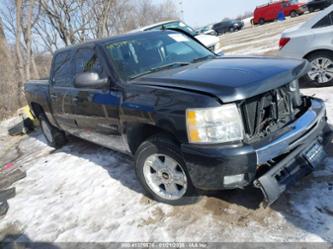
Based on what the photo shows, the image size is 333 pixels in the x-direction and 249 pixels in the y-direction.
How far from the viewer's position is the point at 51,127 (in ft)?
20.7

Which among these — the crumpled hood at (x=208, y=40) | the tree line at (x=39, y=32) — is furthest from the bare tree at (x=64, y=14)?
the crumpled hood at (x=208, y=40)

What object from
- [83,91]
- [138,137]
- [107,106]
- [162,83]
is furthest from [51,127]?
[162,83]

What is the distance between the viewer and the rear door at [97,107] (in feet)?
12.0

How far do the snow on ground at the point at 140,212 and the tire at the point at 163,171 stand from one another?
6.0 inches

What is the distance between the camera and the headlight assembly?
8.68ft

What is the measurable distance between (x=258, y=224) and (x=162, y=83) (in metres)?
1.62

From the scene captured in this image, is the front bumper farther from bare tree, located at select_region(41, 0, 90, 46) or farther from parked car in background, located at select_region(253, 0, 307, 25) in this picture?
parked car in background, located at select_region(253, 0, 307, 25)

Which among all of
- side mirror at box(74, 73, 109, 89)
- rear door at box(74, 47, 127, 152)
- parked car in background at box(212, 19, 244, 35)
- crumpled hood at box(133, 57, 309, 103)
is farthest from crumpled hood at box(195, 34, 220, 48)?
parked car in background at box(212, 19, 244, 35)

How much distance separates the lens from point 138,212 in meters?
3.52

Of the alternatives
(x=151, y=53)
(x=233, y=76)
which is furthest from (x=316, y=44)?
(x=233, y=76)

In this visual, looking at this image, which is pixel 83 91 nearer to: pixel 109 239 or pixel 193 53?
pixel 193 53

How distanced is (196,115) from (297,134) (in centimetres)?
98

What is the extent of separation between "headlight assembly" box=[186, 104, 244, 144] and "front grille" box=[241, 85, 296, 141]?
0.11 m

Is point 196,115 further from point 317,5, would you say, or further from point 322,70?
point 317,5
